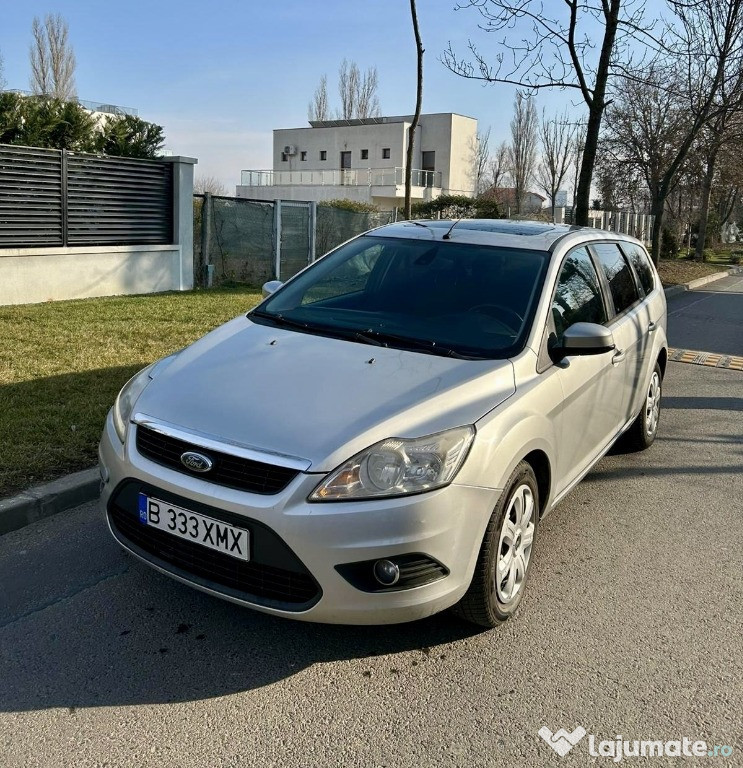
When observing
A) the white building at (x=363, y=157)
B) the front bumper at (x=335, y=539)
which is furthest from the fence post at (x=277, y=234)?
the white building at (x=363, y=157)

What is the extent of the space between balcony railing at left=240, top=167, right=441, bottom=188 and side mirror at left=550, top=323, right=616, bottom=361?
4013 cm

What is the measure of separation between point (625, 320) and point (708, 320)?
1074 cm

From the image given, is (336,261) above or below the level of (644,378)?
above

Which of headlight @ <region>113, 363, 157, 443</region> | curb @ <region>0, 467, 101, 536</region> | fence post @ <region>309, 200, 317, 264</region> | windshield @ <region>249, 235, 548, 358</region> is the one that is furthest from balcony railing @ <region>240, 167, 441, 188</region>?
headlight @ <region>113, 363, 157, 443</region>

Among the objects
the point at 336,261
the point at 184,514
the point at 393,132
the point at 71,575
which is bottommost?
the point at 71,575

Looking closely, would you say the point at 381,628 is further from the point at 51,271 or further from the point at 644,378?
the point at 51,271

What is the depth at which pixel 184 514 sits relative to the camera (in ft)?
9.61

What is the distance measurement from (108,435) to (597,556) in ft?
8.44

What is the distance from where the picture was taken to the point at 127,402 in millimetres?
3477

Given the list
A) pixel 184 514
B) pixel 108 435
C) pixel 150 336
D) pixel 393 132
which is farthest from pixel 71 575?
pixel 393 132

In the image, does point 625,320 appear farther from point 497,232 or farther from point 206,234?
point 206,234

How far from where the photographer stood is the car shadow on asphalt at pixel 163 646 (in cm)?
283

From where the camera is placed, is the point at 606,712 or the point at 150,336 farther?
the point at 150,336

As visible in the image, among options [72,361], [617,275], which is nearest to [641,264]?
[617,275]
